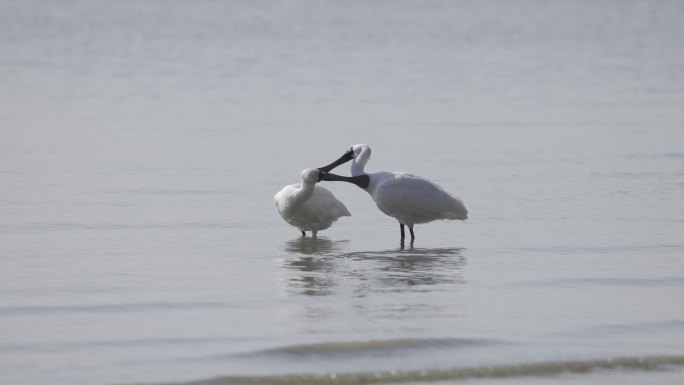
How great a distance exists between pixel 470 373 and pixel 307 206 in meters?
5.18

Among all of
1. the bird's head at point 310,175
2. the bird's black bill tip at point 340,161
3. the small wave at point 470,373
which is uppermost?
the bird's black bill tip at point 340,161

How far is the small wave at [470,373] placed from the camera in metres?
8.34

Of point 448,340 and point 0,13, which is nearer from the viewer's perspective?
point 448,340

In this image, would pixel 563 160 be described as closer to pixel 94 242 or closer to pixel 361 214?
pixel 361 214

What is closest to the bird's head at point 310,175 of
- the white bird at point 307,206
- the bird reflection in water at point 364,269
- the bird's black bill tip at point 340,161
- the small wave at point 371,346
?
the white bird at point 307,206

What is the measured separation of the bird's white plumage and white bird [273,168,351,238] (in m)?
0.50

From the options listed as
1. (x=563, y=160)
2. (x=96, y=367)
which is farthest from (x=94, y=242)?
(x=563, y=160)

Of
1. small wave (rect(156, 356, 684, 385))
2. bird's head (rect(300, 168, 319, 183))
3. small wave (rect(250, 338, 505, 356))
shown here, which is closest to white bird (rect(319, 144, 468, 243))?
bird's head (rect(300, 168, 319, 183))

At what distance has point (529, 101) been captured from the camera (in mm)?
26703

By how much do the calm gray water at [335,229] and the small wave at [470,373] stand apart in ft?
0.06

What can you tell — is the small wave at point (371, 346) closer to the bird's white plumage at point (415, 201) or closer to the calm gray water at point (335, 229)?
the calm gray water at point (335, 229)

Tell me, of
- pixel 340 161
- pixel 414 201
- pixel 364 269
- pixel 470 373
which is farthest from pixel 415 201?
pixel 470 373

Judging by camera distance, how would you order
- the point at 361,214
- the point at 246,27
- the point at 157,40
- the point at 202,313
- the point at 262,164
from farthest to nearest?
the point at 246,27 < the point at 157,40 < the point at 262,164 < the point at 361,214 < the point at 202,313

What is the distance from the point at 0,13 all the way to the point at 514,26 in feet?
65.4
